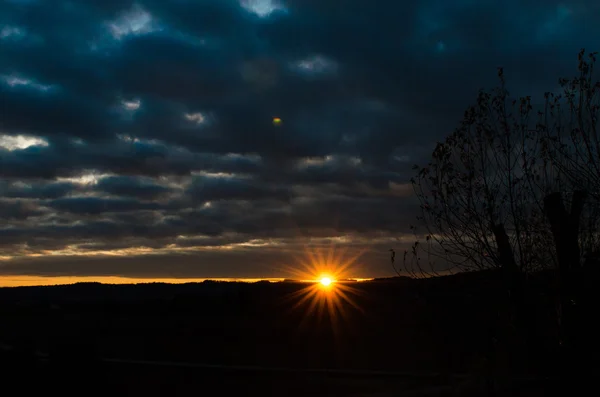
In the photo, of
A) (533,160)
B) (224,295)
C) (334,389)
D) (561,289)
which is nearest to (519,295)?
(561,289)

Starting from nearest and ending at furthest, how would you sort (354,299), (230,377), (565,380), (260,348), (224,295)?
(565,380) → (230,377) → (260,348) → (354,299) → (224,295)

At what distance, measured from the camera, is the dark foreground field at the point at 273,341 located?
429 inches

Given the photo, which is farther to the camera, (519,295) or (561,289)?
(519,295)

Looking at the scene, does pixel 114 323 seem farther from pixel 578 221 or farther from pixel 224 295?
pixel 578 221

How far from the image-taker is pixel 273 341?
2578 cm

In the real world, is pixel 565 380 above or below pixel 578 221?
below

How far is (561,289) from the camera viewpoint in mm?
11570

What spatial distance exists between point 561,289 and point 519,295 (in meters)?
1.01

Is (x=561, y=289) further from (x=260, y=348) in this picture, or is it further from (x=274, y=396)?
(x=260, y=348)

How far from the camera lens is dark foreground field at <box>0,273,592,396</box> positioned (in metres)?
10.9

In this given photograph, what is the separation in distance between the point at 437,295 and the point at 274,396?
23.6m

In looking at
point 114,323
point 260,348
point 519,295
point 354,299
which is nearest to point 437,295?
point 354,299

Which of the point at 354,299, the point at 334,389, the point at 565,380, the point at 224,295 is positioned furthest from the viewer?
the point at 224,295

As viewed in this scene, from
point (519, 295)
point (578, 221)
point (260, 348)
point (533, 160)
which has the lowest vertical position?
point (260, 348)
